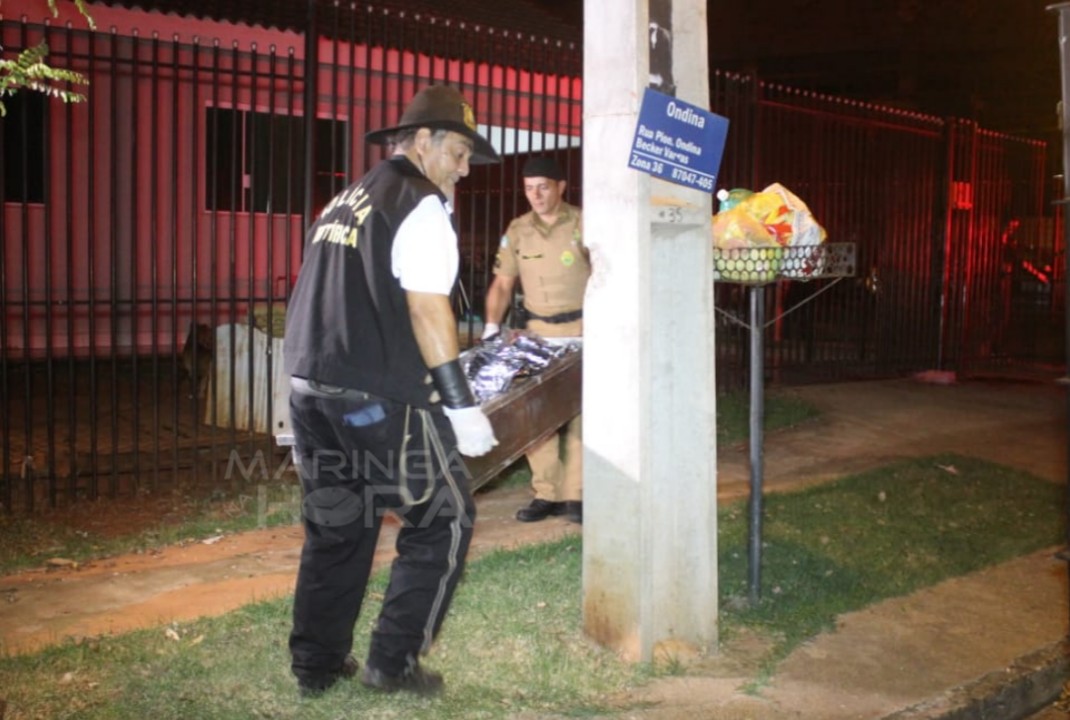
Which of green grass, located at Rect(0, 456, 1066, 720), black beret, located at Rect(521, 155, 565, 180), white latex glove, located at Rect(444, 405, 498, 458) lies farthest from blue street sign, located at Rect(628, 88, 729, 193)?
black beret, located at Rect(521, 155, 565, 180)

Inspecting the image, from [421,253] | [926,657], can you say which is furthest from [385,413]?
[926,657]

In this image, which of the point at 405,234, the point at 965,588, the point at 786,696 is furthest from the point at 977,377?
the point at 405,234

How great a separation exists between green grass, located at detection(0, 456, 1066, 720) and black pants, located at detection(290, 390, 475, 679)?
0.23 m

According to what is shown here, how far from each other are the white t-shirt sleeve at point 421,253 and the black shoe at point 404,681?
1.36 metres

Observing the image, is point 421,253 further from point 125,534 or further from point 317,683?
Result: point 125,534

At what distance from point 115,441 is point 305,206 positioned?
1935 millimetres

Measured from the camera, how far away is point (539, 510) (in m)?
6.58

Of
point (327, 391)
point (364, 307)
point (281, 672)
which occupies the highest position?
point (364, 307)

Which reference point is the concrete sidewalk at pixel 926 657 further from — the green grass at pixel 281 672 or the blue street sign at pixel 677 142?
the blue street sign at pixel 677 142

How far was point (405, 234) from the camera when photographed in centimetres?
362

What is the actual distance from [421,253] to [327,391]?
579 mm

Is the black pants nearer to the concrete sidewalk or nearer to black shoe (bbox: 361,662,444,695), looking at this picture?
black shoe (bbox: 361,662,444,695)

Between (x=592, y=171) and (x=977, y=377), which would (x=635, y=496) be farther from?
(x=977, y=377)

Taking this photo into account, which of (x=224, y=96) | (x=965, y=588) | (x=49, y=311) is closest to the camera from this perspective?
(x=965, y=588)
